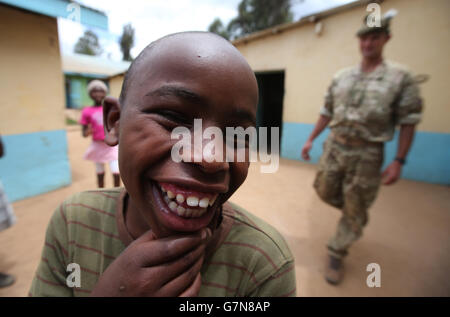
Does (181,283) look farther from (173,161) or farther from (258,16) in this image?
(258,16)

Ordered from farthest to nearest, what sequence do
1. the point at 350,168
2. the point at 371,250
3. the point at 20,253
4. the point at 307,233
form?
the point at 307,233, the point at 371,250, the point at 20,253, the point at 350,168

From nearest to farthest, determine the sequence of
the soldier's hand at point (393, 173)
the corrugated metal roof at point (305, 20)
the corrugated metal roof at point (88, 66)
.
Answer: the soldier's hand at point (393, 173) → the corrugated metal roof at point (305, 20) → the corrugated metal roof at point (88, 66)

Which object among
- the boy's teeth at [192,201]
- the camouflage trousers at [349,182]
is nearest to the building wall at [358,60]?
the camouflage trousers at [349,182]

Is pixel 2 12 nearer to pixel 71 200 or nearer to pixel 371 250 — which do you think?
pixel 71 200

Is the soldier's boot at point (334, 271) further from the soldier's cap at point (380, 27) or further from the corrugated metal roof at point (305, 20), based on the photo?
the corrugated metal roof at point (305, 20)

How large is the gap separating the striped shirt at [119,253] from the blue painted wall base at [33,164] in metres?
2.90

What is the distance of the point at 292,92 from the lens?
5645mm

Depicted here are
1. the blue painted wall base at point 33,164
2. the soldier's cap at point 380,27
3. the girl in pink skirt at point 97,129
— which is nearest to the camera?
the soldier's cap at point 380,27

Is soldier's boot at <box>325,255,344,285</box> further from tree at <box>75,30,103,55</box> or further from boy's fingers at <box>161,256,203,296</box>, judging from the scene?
tree at <box>75,30,103,55</box>

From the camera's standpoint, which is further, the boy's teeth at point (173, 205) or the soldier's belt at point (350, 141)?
the soldier's belt at point (350, 141)

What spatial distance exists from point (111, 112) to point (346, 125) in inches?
71.7

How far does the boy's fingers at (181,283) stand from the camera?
1.84 ft

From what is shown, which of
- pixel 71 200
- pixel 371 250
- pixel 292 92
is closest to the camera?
pixel 71 200
